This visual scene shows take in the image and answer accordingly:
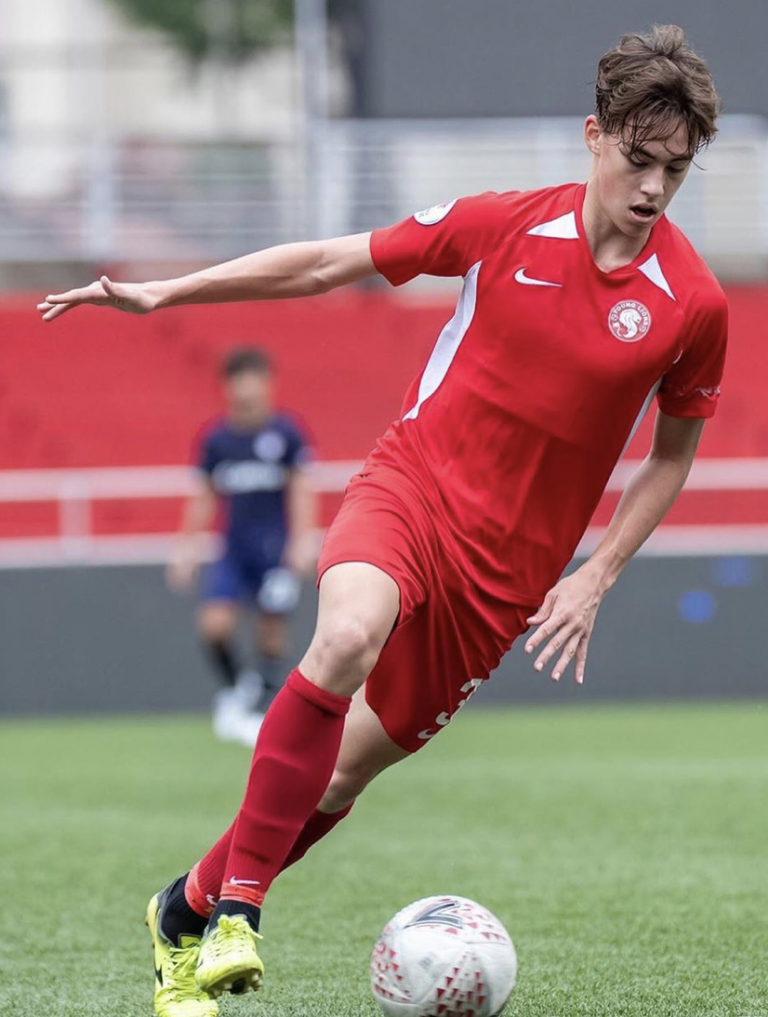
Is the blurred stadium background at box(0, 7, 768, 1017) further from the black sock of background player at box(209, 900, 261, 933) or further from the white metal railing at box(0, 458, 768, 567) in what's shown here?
the black sock of background player at box(209, 900, 261, 933)

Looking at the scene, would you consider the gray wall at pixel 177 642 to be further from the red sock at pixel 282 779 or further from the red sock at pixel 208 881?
the red sock at pixel 282 779

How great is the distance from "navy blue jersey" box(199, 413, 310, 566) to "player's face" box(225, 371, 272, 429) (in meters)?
0.06

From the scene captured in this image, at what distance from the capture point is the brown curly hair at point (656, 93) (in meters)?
3.96

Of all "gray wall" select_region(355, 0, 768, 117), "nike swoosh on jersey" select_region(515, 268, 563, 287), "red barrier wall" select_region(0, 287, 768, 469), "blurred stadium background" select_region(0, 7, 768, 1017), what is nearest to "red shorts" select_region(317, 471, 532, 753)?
"nike swoosh on jersey" select_region(515, 268, 563, 287)

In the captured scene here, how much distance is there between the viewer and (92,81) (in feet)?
102

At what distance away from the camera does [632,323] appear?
417 centimetres

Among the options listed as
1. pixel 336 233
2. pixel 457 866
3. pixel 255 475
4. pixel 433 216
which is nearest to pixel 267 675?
pixel 255 475

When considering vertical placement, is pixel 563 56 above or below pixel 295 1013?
above

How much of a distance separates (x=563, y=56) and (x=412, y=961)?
15.4 meters

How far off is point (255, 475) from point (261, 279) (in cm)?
734

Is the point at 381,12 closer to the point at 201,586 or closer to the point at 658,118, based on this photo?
the point at 201,586

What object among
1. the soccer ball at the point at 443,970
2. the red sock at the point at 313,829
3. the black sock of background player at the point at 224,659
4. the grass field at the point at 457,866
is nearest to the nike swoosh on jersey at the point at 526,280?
the red sock at the point at 313,829

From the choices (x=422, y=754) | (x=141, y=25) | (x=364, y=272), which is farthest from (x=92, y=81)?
(x=364, y=272)

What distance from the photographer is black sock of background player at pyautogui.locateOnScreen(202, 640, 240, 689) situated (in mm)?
11492
